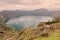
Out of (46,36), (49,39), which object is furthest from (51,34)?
(49,39)

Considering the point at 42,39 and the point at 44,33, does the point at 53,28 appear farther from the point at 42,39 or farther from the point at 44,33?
the point at 42,39

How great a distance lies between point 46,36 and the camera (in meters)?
46.9

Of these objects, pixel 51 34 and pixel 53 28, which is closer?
pixel 51 34

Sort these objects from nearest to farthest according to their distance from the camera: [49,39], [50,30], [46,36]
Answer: [49,39] < [46,36] < [50,30]

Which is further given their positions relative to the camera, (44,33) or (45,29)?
(45,29)

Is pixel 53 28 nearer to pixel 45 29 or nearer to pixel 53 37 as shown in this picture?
pixel 45 29

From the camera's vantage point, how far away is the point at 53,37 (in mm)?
44719

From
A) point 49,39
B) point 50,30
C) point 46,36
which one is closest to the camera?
point 49,39

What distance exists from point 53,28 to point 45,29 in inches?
116

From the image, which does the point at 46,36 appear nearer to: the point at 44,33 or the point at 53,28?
the point at 44,33

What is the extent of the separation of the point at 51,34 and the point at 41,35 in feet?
9.20

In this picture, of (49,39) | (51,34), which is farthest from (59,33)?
(49,39)

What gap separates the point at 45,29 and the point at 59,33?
6146mm

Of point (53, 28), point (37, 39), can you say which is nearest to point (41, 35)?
point (37, 39)
